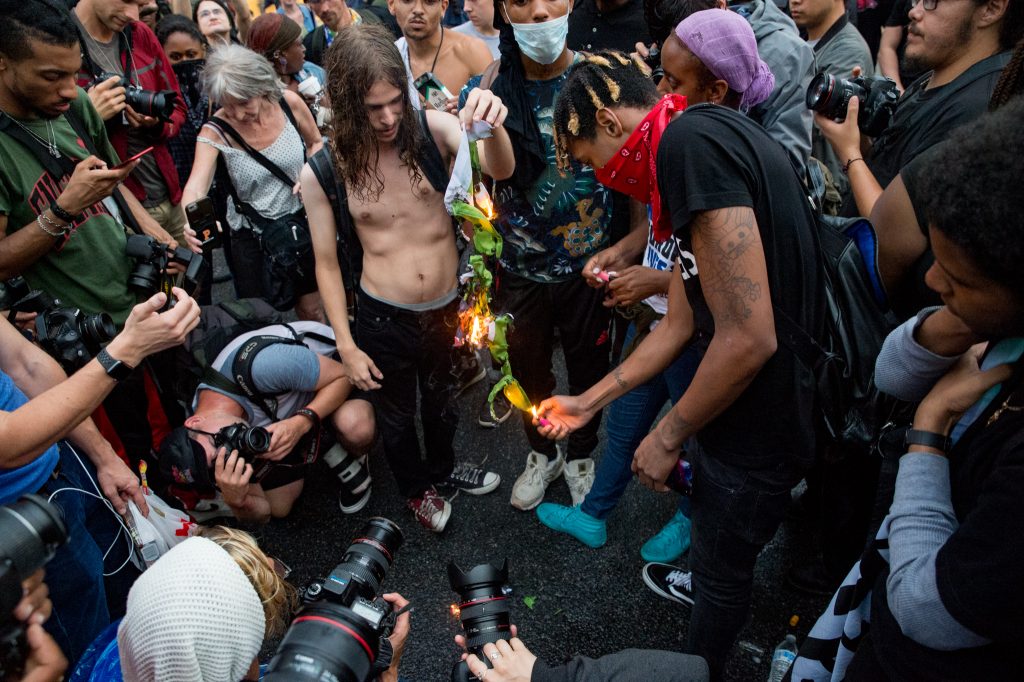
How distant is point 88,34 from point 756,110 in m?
4.18

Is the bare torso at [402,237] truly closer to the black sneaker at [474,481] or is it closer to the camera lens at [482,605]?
the black sneaker at [474,481]

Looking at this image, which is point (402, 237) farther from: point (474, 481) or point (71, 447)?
point (71, 447)

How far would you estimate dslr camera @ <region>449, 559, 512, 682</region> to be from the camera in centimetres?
179

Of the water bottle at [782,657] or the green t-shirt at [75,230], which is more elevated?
the green t-shirt at [75,230]

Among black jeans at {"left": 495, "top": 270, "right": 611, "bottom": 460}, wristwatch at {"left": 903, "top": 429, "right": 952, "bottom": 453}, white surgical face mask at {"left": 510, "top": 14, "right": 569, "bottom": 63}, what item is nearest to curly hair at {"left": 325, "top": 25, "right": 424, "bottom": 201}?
white surgical face mask at {"left": 510, "top": 14, "right": 569, "bottom": 63}

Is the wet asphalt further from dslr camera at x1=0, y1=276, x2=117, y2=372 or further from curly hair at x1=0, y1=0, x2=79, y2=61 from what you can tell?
curly hair at x1=0, y1=0, x2=79, y2=61

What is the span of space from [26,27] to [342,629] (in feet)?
9.06

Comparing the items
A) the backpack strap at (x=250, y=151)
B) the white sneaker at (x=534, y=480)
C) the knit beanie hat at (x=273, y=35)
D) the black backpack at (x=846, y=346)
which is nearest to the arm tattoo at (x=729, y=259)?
the black backpack at (x=846, y=346)

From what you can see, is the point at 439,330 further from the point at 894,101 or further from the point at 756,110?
the point at 894,101

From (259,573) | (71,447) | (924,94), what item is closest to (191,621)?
(259,573)

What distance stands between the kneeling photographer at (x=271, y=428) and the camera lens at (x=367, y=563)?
1.25m

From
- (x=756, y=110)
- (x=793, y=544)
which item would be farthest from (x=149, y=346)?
(x=793, y=544)

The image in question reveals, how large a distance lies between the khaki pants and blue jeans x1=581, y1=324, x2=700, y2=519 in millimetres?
3303

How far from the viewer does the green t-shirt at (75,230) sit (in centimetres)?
280
